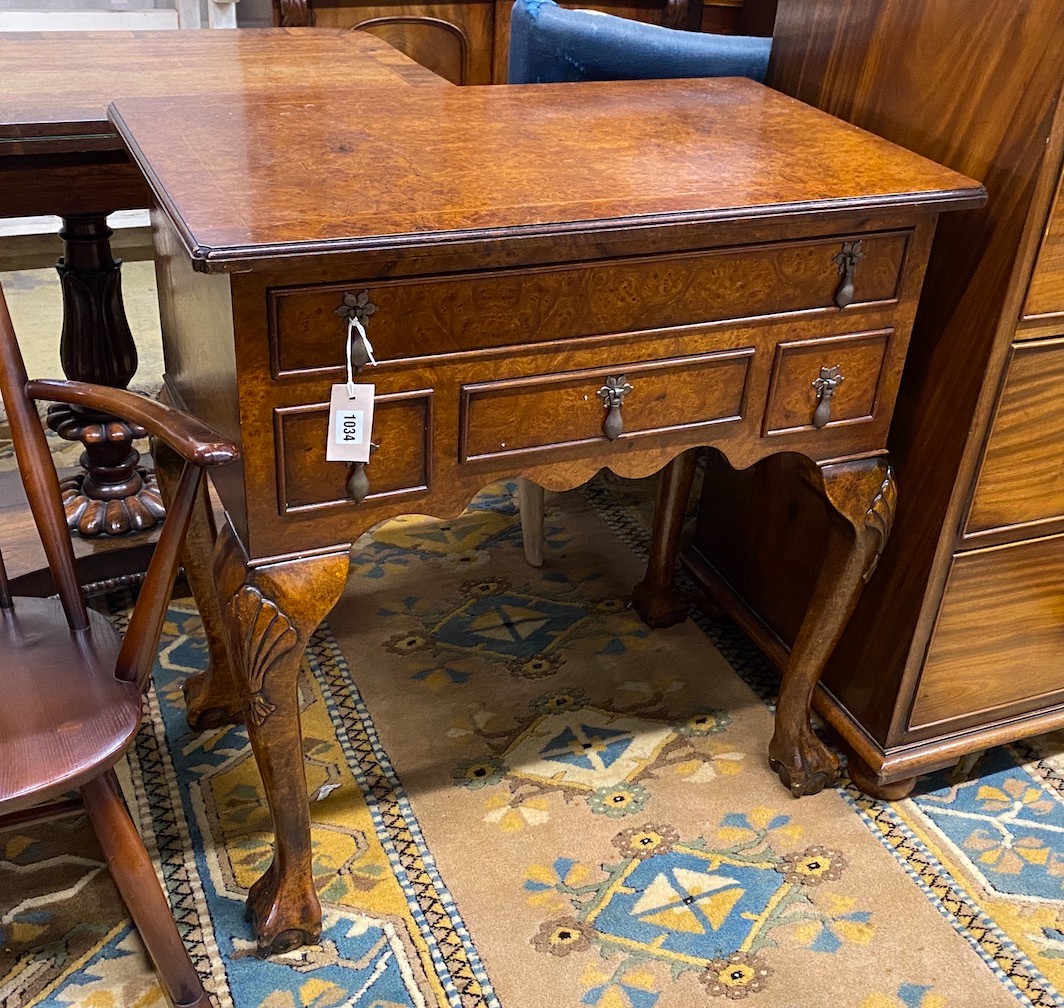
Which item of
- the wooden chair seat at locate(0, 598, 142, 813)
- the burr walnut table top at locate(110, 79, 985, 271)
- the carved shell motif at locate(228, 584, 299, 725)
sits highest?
the burr walnut table top at locate(110, 79, 985, 271)

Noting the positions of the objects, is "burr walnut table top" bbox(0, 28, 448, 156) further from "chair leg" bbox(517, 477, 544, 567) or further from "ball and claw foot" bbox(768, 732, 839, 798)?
"ball and claw foot" bbox(768, 732, 839, 798)

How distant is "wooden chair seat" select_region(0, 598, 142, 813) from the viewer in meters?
1.23

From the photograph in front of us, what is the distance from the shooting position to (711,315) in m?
1.45

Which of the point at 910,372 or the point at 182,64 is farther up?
the point at 182,64

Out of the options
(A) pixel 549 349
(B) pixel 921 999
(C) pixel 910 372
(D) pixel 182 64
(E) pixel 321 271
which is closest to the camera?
(E) pixel 321 271

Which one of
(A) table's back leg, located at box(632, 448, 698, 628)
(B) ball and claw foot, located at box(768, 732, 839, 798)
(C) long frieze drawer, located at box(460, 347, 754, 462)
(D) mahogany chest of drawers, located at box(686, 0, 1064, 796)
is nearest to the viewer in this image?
(C) long frieze drawer, located at box(460, 347, 754, 462)

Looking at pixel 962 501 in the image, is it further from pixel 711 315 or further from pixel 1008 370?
pixel 711 315

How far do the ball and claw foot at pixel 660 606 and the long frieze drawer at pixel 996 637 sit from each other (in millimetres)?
567

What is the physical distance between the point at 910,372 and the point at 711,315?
42 centimetres

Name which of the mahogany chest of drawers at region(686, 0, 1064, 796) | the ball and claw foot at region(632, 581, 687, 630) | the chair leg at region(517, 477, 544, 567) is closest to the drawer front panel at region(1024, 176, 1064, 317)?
the mahogany chest of drawers at region(686, 0, 1064, 796)

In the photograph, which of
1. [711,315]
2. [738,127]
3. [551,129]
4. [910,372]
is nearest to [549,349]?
[711,315]

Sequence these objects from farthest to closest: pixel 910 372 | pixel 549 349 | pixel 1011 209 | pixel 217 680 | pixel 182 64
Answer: pixel 182 64, pixel 217 680, pixel 910 372, pixel 1011 209, pixel 549 349

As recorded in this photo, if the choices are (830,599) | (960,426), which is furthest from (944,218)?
(830,599)

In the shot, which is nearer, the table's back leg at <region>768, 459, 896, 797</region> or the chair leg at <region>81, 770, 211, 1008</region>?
the chair leg at <region>81, 770, 211, 1008</region>
